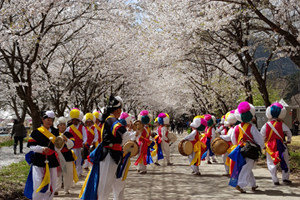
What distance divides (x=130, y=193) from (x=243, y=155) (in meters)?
2.63

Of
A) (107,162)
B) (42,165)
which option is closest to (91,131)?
(42,165)

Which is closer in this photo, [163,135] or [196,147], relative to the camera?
[196,147]

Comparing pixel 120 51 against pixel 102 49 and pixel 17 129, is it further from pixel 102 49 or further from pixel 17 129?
pixel 17 129

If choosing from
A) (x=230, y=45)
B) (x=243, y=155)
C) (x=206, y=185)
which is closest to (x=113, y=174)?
(x=243, y=155)

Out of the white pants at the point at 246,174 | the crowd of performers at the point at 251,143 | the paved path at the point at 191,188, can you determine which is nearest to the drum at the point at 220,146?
the crowd of performers at the point at 251,143

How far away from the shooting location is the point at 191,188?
7.88 metres

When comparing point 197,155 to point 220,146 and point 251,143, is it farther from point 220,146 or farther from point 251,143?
point 251,143

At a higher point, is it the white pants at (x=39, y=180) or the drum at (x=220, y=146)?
the drum at (x=220, y=146)

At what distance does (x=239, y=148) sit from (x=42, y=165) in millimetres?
4156

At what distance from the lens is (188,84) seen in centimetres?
2758

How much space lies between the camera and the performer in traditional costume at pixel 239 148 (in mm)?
7184

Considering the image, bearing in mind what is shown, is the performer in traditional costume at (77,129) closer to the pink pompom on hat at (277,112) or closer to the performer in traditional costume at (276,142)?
the performer in traditional costume at (276,142)

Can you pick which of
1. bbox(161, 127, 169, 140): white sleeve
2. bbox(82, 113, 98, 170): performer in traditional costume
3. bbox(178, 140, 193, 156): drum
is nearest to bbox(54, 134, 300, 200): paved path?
bbox(178, 140, 193, 156): drum

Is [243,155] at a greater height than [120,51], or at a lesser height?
lesser
